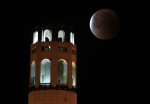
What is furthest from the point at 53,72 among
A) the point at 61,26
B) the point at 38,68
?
the point at 61,26

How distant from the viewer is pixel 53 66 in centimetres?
6538

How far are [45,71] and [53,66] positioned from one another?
4.77 feet

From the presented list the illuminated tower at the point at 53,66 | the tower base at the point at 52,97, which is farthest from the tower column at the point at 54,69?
the tower base at the point at 52,97

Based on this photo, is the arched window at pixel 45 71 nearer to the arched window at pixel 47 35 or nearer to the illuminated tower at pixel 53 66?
the illuminated tower at pixel 53 66

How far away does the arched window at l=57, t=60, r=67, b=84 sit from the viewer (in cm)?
6554

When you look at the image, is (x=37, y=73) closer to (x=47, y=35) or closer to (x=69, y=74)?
(x=69, y=74)

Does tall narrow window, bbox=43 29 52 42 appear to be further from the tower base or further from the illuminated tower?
the tower base

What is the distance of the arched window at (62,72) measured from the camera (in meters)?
65.5

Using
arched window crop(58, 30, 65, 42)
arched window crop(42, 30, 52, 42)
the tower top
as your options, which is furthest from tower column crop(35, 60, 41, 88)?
arched window crop(58, 30, 65, 42)

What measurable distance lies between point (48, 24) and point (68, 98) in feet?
32.6

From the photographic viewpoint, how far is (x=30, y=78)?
6656 centimetres

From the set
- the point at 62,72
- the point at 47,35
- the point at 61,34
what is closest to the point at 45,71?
the point at 62,72

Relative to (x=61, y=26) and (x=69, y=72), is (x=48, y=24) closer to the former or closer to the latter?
(x=61, y=26)

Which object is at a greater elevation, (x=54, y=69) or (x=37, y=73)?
(x=54, y=69)
